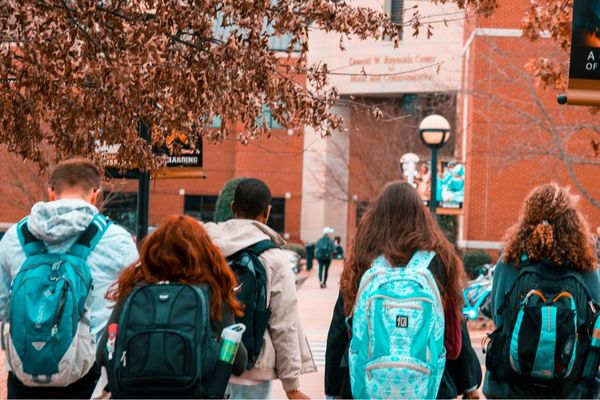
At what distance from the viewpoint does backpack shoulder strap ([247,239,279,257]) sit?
18.8ft

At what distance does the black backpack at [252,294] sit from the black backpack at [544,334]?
1240mm

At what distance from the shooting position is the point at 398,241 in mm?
5176

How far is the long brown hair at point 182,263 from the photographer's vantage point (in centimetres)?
470

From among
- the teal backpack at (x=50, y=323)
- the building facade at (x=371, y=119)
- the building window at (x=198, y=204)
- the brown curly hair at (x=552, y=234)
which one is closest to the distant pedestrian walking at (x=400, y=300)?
the brown curly hair at (x=552, y=234)

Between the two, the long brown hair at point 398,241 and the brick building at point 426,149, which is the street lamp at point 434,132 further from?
the long brown hair at point 398,241

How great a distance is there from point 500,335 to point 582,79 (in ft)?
10.6

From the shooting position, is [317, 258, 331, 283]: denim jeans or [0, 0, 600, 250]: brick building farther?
[317, 258, 331, 283]: denim jeans

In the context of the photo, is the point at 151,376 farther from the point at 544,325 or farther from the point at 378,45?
the point at 378,45

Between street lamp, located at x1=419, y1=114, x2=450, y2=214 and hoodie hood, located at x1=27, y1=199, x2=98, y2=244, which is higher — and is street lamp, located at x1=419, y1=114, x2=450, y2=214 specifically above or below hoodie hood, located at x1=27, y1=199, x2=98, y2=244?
above

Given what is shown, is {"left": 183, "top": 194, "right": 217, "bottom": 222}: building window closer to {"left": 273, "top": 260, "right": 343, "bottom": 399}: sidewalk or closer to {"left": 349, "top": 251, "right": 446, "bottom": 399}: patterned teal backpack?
{"left": 273, "top": 260, "right": 343, "bottom": 399}: sidewalk

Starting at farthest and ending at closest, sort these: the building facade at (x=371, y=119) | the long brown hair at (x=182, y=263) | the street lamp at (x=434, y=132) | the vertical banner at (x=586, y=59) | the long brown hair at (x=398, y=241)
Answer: the building facade at (x=371, y=119) → the street lamp at (x=434, y=132) → the vertical banner at (x=586, y=59) → the long brown hair at (x=398, y=241) → the long brown hair at (x=182, y=263)

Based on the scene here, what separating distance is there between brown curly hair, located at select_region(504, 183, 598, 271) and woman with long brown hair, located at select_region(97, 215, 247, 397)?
1.82m

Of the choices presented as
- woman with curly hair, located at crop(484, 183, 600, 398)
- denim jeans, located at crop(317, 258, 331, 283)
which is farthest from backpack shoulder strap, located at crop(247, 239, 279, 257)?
denim jeans, located at crop(317, 258, 331, 283)

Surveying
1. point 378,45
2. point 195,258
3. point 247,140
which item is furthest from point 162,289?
point 378,45
